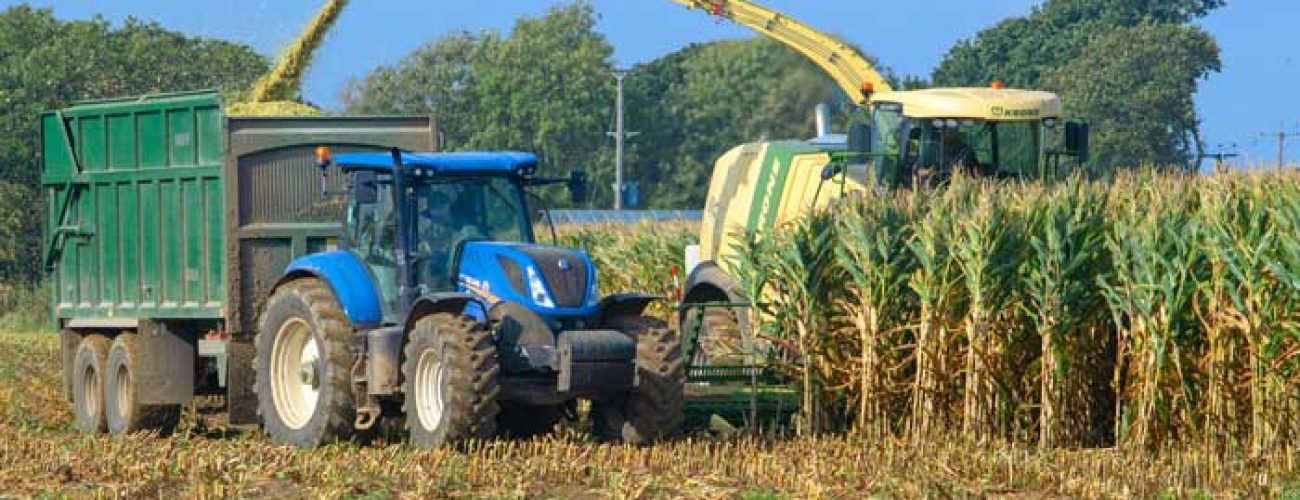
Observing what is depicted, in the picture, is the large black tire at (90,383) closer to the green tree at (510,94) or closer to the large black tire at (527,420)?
the large black tire at (527,420)

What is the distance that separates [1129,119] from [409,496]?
165 ft

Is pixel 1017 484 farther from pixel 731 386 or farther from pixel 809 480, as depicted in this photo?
pixel 731 386

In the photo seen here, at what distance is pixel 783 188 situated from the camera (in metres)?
19.7

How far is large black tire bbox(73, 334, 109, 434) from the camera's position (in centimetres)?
1905

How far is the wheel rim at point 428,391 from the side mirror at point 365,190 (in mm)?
1140

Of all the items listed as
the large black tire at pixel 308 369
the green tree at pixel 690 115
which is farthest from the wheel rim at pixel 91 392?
the green tree at pixel 690 115

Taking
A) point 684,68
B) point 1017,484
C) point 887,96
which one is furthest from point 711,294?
point 684,68

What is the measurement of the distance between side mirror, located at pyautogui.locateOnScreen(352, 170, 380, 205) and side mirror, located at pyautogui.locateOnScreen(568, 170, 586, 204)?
131 centimetres

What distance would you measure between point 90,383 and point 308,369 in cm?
389

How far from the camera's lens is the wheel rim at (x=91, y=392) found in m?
19.1

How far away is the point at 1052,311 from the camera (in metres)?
16.0

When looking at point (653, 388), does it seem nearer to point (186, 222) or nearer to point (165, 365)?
point (186, 222)

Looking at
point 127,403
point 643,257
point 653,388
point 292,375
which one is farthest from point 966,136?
point 643,257

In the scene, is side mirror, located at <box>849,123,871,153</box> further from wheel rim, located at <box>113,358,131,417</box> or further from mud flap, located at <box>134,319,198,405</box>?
wheel rim, located at <box>113,358,131,417</box>
